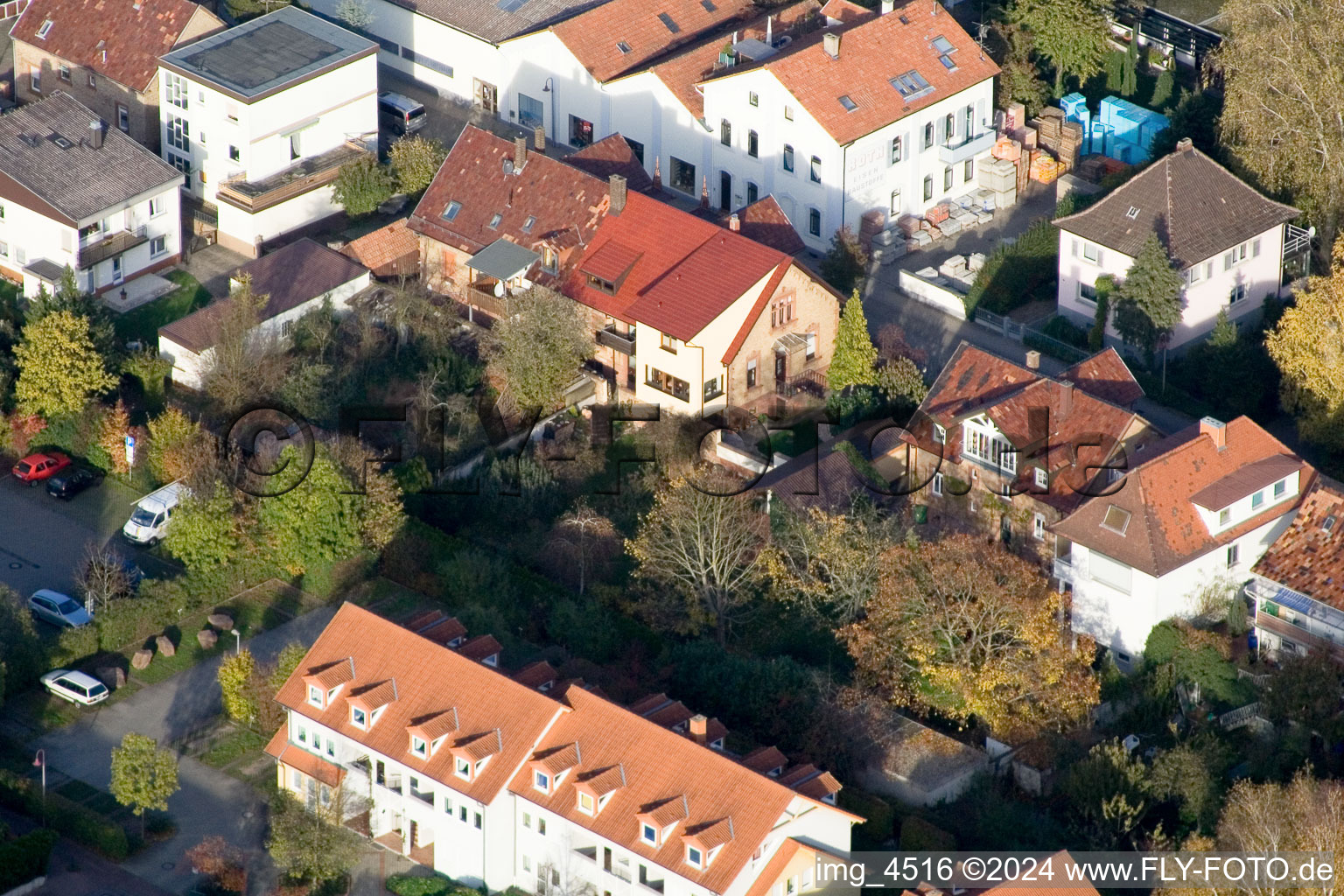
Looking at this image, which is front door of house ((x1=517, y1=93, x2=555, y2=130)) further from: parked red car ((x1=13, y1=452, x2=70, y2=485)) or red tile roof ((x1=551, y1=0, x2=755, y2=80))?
parked red car ((x1=13, y1=452, x2=70, y2=485))

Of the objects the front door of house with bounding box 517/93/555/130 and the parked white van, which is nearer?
the parked white van

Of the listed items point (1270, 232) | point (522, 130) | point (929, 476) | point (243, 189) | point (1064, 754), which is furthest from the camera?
point (522, 130)

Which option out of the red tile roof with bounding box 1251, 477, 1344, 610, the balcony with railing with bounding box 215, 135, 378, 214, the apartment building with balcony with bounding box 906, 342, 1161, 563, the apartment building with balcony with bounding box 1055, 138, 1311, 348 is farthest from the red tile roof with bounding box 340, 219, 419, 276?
the red tile roof with bounding box 1251, 477, 1344, 610

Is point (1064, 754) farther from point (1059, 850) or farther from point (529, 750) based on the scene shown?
point (529, 750)

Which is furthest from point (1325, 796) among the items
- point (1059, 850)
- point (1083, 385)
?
point (1083, 385)

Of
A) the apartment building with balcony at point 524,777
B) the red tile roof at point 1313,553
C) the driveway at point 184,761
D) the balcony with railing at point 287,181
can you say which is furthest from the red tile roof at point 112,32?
the red tile roof at point 1313,553

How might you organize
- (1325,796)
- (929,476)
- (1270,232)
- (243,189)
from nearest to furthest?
1. (1325,796)
2. (929,476)
3. (1270,232)
4. (243,189)

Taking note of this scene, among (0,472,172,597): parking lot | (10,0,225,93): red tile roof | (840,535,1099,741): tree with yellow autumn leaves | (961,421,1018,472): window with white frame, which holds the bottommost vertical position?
(0,472,172,597): parking lot
